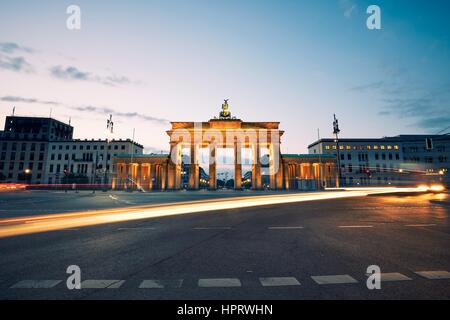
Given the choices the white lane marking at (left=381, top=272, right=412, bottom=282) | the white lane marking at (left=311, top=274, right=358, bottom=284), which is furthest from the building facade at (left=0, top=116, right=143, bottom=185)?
the white lane marking at (left=381, top=272, right=412, bottom=282)

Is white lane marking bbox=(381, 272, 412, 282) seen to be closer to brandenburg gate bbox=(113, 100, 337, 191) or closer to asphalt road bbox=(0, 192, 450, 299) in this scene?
asphalt road bbox=(0, 192, 450, 299)

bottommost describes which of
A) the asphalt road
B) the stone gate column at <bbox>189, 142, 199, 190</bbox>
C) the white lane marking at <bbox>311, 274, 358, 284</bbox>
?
the asphalt road

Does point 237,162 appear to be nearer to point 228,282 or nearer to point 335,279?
point 335,279

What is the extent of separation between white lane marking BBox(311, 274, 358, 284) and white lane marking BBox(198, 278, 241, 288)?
1.47 metres

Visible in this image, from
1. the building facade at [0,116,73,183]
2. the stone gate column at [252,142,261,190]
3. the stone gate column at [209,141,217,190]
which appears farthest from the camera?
the building facade at [0,116,73,183]

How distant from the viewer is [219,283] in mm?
3977

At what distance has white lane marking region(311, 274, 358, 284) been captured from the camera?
3975 millimetres

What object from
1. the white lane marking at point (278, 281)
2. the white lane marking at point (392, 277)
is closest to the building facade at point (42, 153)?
the white lane marking at point (278, 281)

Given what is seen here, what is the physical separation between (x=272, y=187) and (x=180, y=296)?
5598 cm

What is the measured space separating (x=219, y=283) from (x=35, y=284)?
327 cm

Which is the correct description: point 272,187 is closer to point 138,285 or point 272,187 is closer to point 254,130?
point 254,130

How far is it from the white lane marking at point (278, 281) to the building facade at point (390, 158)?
86.0 m

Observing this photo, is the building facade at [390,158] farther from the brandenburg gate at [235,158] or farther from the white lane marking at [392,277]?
the white lane marking at [392,277]

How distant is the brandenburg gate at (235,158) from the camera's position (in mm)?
57938
